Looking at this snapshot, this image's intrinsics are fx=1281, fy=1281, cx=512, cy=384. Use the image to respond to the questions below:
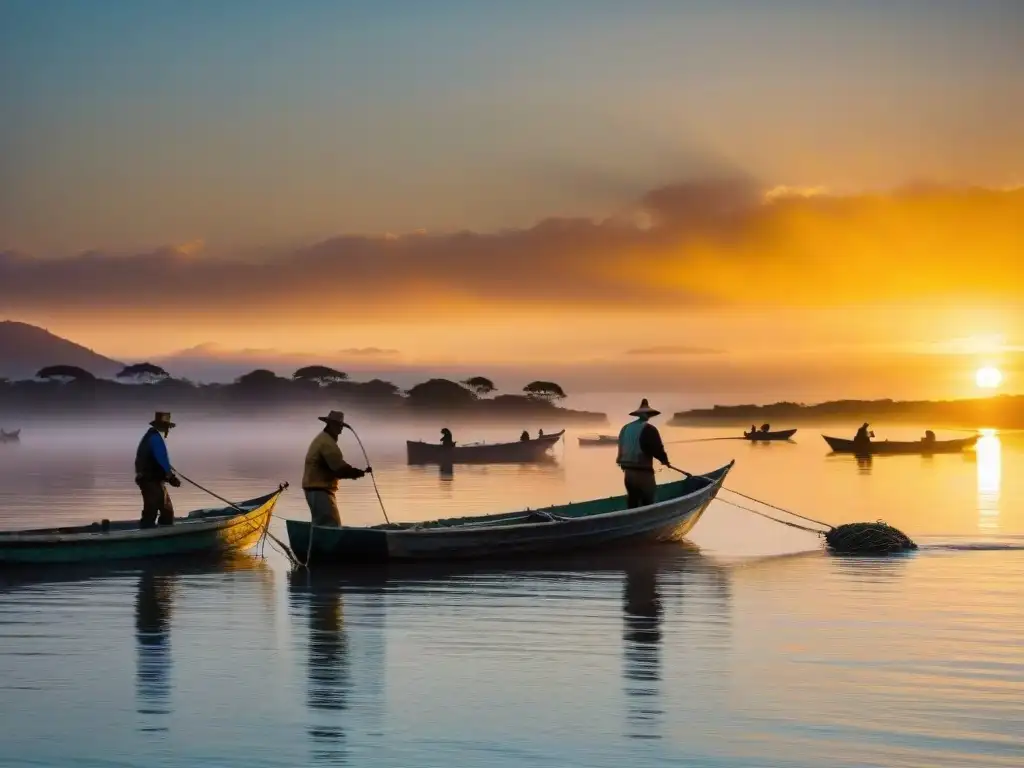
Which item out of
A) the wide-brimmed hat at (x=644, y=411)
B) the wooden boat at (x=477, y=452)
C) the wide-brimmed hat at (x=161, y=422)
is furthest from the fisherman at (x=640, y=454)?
the wooden boat at (x=477, y=452)

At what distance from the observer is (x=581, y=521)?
1989 cm

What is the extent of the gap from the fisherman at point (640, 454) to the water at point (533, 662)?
1.03 metres

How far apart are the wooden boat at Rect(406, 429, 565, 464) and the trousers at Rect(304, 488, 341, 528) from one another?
43.7 metres

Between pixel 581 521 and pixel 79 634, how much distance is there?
28.8 feet

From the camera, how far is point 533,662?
37.9 feet

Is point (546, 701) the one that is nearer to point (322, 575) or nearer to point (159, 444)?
point (322, 575)

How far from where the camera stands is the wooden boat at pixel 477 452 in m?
64.8

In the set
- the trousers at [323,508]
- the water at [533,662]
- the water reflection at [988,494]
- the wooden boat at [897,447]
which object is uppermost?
the wooden boat at [897,447]

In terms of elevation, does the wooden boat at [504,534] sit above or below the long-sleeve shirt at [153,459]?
below

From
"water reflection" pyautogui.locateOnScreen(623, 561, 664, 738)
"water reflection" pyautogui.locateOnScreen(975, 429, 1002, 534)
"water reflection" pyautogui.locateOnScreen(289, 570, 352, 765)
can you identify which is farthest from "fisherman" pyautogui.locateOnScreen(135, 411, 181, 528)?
"water reflection" pyautogui.locateOnScreen(975, 429, 1002, 534)

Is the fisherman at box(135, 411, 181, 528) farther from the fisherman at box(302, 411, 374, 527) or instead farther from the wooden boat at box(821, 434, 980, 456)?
the wooden boat at box(821, 434, 980, 456)

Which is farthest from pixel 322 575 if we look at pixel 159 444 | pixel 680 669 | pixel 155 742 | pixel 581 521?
pixel 155 742

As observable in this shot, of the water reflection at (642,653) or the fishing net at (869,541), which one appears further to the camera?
the fishing net at (869,541)

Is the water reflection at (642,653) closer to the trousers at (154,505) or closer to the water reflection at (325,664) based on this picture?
the water reflection at (325,664)
